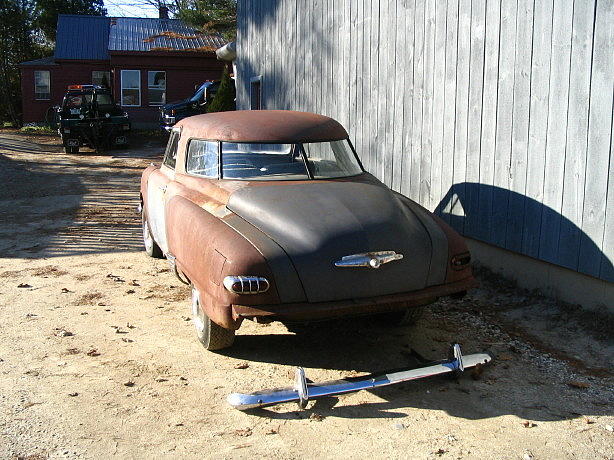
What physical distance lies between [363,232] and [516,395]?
1.43 meters

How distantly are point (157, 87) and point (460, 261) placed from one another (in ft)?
92.5

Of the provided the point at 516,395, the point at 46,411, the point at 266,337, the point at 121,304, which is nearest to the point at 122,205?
the point at 121,304

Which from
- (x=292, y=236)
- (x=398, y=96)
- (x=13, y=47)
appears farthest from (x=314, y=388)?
(x=13, y=47)

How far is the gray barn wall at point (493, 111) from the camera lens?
5344mm

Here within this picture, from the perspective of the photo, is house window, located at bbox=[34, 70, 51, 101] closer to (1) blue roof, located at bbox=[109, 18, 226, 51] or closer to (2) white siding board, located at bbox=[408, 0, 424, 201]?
(1) blue roof, located at bbox=[109, 18, 226, 51]

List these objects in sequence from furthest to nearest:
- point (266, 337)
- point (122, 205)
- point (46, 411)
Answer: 1. point (122, 205)
2. point (266, 337)
3. point (46, 411)

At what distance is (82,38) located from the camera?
3325cm

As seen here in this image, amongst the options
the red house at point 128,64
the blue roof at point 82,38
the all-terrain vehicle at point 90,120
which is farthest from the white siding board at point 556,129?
the blue roof at point 82,38

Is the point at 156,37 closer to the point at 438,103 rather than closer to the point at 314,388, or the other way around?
the point at 438,103

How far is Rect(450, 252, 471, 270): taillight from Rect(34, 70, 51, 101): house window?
32.5 metres

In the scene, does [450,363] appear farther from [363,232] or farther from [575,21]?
[575,21]

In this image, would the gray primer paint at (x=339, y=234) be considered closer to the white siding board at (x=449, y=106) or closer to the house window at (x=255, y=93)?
the white siding board at (x=449, y=106)

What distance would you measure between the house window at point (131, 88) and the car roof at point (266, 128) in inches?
1022

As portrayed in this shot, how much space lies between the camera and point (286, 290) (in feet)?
14.1
